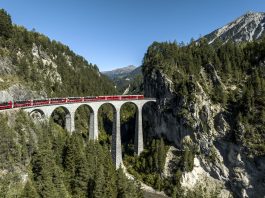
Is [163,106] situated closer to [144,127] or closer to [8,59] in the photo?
[144,127]

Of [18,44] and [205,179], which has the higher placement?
[18,44]

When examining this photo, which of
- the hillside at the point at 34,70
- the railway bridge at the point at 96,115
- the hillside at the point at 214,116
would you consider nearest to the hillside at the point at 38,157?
the hillside at the point at 34,70

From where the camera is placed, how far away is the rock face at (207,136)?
76494 millimetres

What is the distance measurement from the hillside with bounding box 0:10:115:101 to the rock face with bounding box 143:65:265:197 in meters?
41.9

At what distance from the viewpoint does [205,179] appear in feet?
264

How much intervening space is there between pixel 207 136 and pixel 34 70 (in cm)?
6306

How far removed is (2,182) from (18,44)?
73234 mm

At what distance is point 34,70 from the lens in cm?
9638

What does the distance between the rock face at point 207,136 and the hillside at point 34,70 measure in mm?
41879

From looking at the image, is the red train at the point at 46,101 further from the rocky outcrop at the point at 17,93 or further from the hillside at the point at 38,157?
the rocky outcrop at the point at 17,93

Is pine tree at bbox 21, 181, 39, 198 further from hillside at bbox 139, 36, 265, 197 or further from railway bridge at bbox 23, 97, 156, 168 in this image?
hillside at bbox 139, 36, 265, 197

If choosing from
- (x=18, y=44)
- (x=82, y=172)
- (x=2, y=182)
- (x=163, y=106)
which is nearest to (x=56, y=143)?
(x=82, y=172)

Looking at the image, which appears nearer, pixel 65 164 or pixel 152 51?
pixel 65 164

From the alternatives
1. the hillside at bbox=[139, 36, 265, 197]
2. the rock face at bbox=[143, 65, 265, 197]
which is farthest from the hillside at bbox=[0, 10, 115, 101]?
the rock face at bbox=[143, 65, 265, 197]
